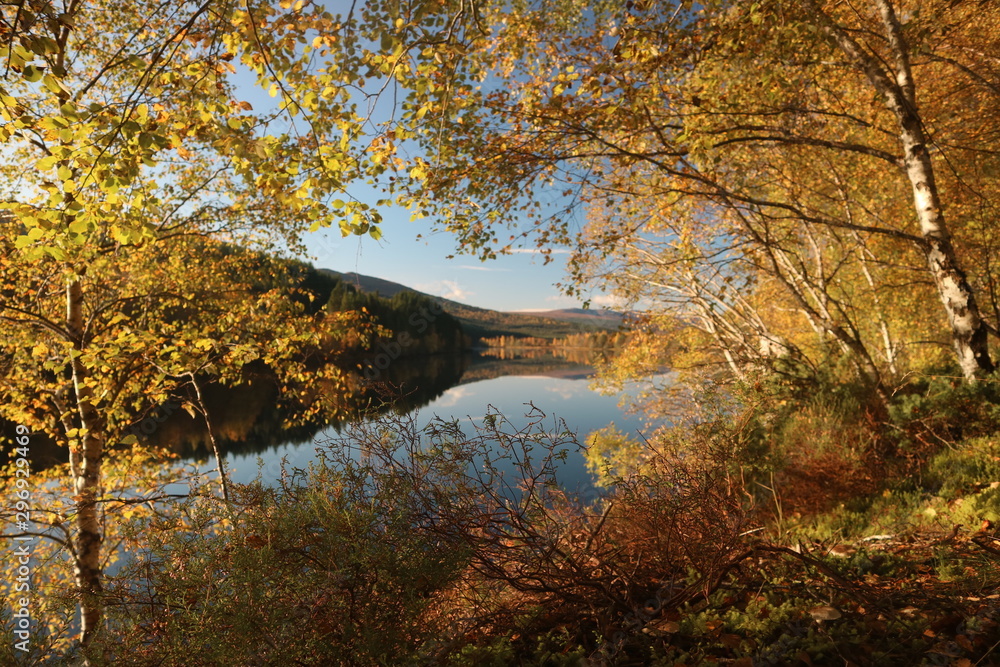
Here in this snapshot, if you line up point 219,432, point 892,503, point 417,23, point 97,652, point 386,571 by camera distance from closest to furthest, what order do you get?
point 97,652
point 386,571
point 417,23
point 892,503
point 219,432

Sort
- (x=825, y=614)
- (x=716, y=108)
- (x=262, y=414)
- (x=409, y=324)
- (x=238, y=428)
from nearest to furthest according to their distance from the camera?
(x=825, y=614), (x=716, y=108), (x=238, y=428), (x=262, y=414), (x=409, y=324)

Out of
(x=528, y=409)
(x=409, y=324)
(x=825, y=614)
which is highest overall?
(x=409, y=324)

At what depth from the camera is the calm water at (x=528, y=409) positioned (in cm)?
1083

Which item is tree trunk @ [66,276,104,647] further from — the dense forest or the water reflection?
the water reflection

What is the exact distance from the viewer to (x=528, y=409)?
771 centimetres

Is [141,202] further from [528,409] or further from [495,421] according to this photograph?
[528,409]

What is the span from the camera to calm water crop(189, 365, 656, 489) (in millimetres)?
10830

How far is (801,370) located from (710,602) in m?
6.65

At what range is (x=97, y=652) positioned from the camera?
6.19 feet

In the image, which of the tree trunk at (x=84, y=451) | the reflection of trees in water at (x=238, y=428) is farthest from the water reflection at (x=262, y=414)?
the tree trunk at (x=84, y=451)

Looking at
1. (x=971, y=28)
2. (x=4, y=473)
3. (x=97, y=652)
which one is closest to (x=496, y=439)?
(x=97, y=652)

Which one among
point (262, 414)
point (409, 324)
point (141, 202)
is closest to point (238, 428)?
point (262, 414)

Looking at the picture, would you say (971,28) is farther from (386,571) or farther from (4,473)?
(4,473)

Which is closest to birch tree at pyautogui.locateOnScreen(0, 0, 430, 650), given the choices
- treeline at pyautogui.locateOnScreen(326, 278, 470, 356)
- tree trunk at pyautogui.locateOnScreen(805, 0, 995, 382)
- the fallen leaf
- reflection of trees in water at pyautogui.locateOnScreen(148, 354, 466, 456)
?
the fallen leaf
